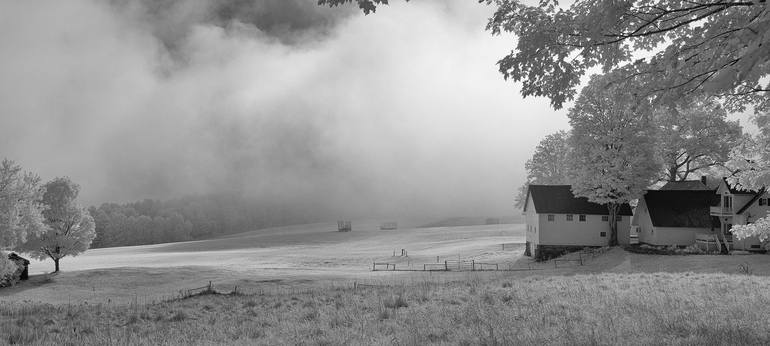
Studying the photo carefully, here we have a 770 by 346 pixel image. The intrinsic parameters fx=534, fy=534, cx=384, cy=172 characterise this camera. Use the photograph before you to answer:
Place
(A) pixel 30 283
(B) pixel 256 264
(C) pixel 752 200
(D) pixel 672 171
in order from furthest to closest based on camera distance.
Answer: (D) pixel 672 171
(B) pixel 256 264
(A) pixel 30 283
(C) pixel 752 200

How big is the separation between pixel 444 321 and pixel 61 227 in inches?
2169

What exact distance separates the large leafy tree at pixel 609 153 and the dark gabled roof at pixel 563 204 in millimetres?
3501

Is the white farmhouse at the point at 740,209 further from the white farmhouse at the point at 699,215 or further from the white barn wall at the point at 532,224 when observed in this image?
the white barn wall at the point at 532,224

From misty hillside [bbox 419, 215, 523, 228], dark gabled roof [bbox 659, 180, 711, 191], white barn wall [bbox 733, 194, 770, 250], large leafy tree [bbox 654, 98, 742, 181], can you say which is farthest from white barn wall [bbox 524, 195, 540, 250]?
misty hillside [bbox 419, 215, 523, 228]

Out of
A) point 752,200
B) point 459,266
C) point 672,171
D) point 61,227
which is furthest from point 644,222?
point 61,227

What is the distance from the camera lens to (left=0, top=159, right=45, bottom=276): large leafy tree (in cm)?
3922

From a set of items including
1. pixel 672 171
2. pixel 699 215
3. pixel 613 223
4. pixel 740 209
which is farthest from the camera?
pixel 672 171

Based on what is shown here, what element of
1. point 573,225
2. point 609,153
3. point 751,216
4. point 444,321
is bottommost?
point 573,225

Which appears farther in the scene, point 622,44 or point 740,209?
point 740,209

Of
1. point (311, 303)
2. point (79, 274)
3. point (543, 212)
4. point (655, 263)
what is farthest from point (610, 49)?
point (79, 274)

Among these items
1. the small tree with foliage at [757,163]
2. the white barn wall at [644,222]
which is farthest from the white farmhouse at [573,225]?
the small tree with foliage at [757,163]

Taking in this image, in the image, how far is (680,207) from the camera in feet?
166

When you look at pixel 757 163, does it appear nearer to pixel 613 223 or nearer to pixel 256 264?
pixel 613 223

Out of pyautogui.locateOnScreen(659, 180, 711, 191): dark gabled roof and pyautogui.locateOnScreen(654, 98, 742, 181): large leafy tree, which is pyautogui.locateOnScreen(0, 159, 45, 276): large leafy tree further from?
pyautogui.locateOnScreen(659, 180, 711, 191): dark gabled roof
